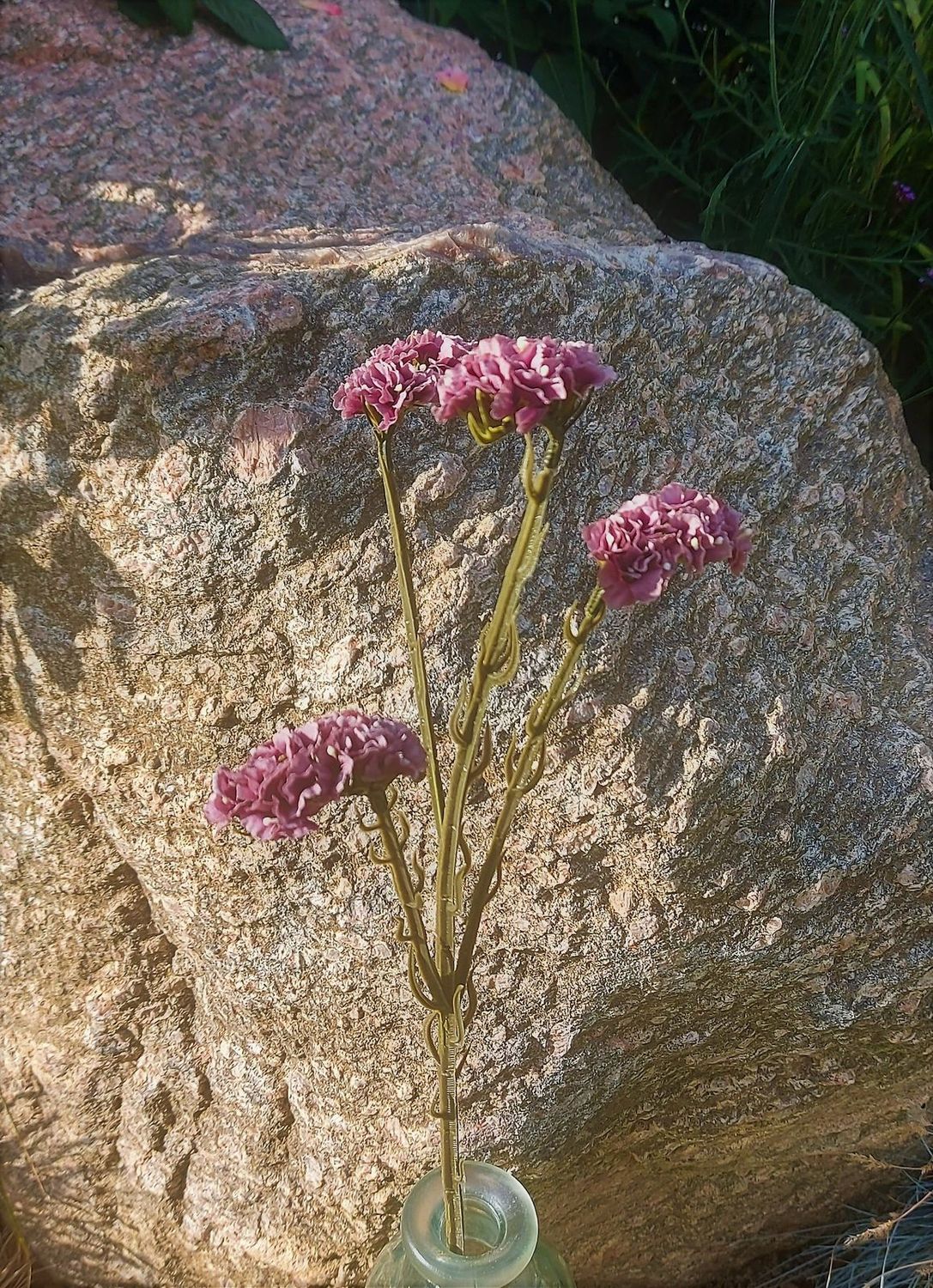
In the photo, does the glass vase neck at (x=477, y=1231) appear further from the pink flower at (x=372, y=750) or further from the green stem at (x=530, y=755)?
the pink flower at (x=372, y=750)

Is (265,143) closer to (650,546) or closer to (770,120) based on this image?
(770,120)

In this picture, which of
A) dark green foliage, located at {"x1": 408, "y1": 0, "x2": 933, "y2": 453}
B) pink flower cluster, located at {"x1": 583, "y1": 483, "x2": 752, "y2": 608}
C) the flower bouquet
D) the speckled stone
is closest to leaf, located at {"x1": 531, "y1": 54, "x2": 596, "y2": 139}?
dark green foliage, located at {"x1": 408, "y1": 0, "x2": 933, "y2": 453}

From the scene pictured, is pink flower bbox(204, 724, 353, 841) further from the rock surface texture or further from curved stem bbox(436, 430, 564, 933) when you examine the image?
the rock surface texture

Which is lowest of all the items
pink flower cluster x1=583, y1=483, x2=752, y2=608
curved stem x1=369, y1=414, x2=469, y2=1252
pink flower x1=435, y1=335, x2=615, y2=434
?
curved stem x1=369, y1=414, x2=469, y2=1252

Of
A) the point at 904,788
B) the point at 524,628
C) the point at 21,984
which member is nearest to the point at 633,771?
the point at 524,628

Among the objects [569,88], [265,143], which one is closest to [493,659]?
[265,143]

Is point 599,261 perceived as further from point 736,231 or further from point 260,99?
point 736,231

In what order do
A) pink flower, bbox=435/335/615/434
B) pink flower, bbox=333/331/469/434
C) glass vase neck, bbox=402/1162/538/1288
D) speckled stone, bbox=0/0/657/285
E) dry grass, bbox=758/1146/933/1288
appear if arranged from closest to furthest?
pink flower, bbox=435/335/615/434, pink flower, bbox=333/331/469/434, glass vase neck, bbox=402/1162/538/1288, speckled stone, bbox=0/0/657/285, dry grass, bbox=758/1146/933/1288

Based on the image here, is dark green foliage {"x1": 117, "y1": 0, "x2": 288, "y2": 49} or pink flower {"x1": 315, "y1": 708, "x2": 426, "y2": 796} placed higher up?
dark green foliage {"x1": 117, "y1": 0, "x2": 288, "y2": 49}
